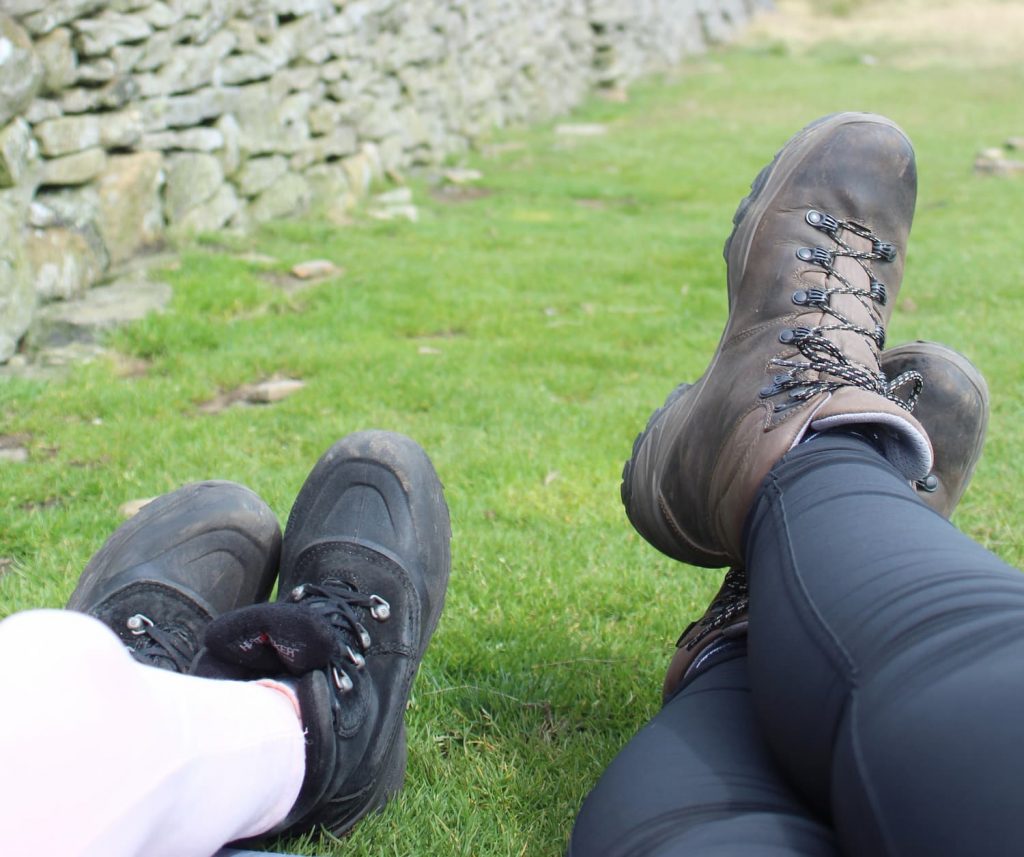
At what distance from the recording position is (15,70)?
362cm

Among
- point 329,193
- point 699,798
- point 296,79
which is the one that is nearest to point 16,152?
point 296,79

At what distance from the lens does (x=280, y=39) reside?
550 cm

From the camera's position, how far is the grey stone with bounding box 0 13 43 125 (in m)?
3.56

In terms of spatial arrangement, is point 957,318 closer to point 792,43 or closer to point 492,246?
point 492,246

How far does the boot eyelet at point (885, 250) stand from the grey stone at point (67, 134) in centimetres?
313

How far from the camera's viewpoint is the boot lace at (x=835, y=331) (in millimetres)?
1576

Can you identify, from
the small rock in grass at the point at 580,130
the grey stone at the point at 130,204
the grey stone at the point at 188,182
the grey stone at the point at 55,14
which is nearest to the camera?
the grey stone at the point at 55,14

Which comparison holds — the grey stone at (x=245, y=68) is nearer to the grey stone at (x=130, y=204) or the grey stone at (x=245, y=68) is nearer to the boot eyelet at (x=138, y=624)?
the grey stone at (x=130, y=204)

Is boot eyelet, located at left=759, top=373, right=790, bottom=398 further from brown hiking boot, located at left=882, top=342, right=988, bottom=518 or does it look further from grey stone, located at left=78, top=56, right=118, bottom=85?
grey stone, located at left=78, top=56, right=118, bottom=85

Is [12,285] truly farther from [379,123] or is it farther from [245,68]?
[379,123]

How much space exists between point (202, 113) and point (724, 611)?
13.4ft

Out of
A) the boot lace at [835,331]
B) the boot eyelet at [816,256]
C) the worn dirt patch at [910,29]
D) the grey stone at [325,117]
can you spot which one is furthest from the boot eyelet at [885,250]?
the worn dirt patch at [910,29]

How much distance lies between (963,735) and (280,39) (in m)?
5.34

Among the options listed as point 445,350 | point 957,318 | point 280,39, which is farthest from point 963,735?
point 280,39
